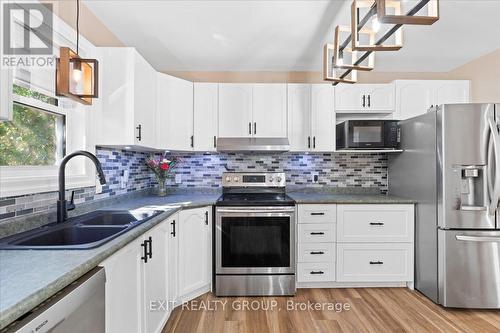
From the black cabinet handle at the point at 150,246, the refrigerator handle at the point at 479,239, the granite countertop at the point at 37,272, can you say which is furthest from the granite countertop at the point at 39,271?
the refrigerator handle at the point at 479,239

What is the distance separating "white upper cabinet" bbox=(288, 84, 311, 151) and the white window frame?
1.91 m

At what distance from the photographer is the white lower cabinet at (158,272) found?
129cm

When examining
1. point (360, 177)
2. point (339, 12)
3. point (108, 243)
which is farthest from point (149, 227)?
point (360, 177)

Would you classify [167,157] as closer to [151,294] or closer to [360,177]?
[151,294]

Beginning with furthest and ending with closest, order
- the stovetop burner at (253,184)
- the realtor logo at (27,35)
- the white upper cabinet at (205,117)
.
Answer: the stovetop burner at (253,184)
the white upper cabinet at (205,117)
the realtor logo at (27,35)

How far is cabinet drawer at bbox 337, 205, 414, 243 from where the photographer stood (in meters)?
2.80

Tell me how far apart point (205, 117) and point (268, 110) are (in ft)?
2.32

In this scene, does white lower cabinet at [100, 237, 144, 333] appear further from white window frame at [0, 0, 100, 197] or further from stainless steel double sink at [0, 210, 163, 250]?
white window frame at [0, 0, 100, 197]

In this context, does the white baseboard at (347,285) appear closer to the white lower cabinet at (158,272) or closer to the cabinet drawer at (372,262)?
the cabinet drawer at (372,262)

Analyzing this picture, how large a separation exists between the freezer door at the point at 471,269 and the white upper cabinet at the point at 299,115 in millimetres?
1584

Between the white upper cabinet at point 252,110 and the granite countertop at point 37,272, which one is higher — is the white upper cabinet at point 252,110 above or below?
above

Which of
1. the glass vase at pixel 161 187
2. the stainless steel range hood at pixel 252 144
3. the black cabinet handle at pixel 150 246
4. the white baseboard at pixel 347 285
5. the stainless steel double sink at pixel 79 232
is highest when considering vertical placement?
the stainless steel range hood at pixel 252 144

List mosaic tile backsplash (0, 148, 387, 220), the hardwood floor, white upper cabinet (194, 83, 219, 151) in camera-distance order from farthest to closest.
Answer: mosaic tile backsplash (0, 148, 387, 220) → white upper cabinet (194, 83, 219, 151) → the hardwood floor

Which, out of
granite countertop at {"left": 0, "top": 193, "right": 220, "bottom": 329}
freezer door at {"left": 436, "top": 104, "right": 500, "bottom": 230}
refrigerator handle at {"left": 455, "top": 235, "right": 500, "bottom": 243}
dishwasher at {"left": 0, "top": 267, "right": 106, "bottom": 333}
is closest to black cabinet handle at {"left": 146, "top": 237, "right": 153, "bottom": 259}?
granite countertop at {"left": 0, "top": 193, "right": 220, "bottom": 329}
